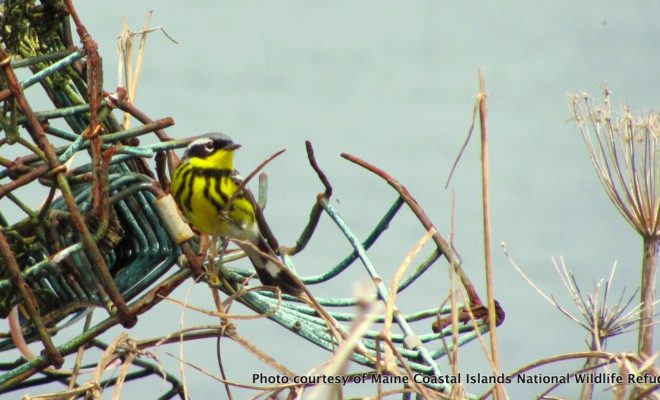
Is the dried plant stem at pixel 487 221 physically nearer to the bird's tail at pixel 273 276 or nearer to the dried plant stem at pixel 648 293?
the dried plant stem at pixel 648 293

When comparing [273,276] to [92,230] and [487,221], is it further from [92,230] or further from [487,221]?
[487,221]

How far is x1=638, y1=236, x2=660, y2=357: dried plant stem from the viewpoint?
2.26 metres

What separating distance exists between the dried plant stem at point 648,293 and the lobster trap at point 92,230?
12.4 inches

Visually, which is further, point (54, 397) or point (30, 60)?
point (30, 60)

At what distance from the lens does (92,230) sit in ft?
8.11

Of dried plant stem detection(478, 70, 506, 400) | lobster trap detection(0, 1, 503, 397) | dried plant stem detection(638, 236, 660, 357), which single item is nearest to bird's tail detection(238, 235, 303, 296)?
lobster trap detection(0, 1, 503, 397)

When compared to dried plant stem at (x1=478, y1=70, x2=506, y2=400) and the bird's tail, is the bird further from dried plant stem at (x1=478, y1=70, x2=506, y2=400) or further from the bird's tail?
dried plant stem at (x1=478, y1=70, x2=506, y2=400)

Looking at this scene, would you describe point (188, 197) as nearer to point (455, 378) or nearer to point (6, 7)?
point (6, 7)

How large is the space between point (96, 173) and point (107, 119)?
1.12 feet

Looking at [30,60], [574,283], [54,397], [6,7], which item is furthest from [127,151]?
[574,283]

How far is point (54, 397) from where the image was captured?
1839 mm

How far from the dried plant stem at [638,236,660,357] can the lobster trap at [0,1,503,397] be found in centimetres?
32
